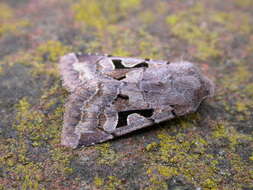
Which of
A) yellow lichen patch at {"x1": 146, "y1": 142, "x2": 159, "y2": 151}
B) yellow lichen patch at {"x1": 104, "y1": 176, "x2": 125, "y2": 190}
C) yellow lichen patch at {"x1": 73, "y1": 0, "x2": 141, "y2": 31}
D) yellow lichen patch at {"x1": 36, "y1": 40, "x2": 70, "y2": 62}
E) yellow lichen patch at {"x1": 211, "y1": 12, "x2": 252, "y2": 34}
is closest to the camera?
yellow lichen patch at {"x1": 104, "y1": 176, "x2": 125, "y2": 190}

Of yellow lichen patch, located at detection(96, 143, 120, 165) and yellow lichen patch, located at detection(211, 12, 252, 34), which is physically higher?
yellow lichen patch, located at detection(211, 12, 252, 34)

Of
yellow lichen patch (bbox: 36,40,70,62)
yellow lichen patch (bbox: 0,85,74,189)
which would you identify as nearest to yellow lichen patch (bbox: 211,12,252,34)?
yellow lichen patch (bbox: 36,40,70,62)

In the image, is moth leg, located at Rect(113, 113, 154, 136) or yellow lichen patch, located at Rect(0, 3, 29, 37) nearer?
moth leg, located at Rect(113, 113, 154, 136)

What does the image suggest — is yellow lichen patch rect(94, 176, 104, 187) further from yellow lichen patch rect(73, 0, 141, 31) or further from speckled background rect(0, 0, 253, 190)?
yellow lichen patch rect(73, 0, 141, 31)

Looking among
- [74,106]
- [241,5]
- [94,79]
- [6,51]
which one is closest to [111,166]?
[74,106]

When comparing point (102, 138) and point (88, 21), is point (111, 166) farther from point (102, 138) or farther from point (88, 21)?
point (88, 21)

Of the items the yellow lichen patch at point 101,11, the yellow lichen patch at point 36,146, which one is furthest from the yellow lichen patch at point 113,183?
the yellow lichen patch at point 101,11

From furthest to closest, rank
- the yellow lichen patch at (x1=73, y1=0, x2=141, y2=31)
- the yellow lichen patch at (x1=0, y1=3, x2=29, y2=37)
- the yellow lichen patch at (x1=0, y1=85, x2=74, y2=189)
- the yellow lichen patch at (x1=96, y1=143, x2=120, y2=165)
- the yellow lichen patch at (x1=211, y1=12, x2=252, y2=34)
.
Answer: the yellow lichen patch at (x1=211, y1=12, x2=252, y2=34) < the yellow lichen patch at (x1=73, y1=0, x2=141, y2=31) < the yellow lichen patch at (x1=0, y1=3, x2=29, y2=37) < the yellow lichen patch at (x1=96, y1=143, x2=120, y2=165) < the yellow lichen patch at (x1=0, y1=85, x2=74, y2=189)

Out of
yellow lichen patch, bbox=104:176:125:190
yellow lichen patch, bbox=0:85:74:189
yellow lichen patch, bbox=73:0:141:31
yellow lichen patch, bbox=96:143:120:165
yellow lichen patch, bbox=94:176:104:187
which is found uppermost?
yellow lichen patch, bbox=73:0:141:31
